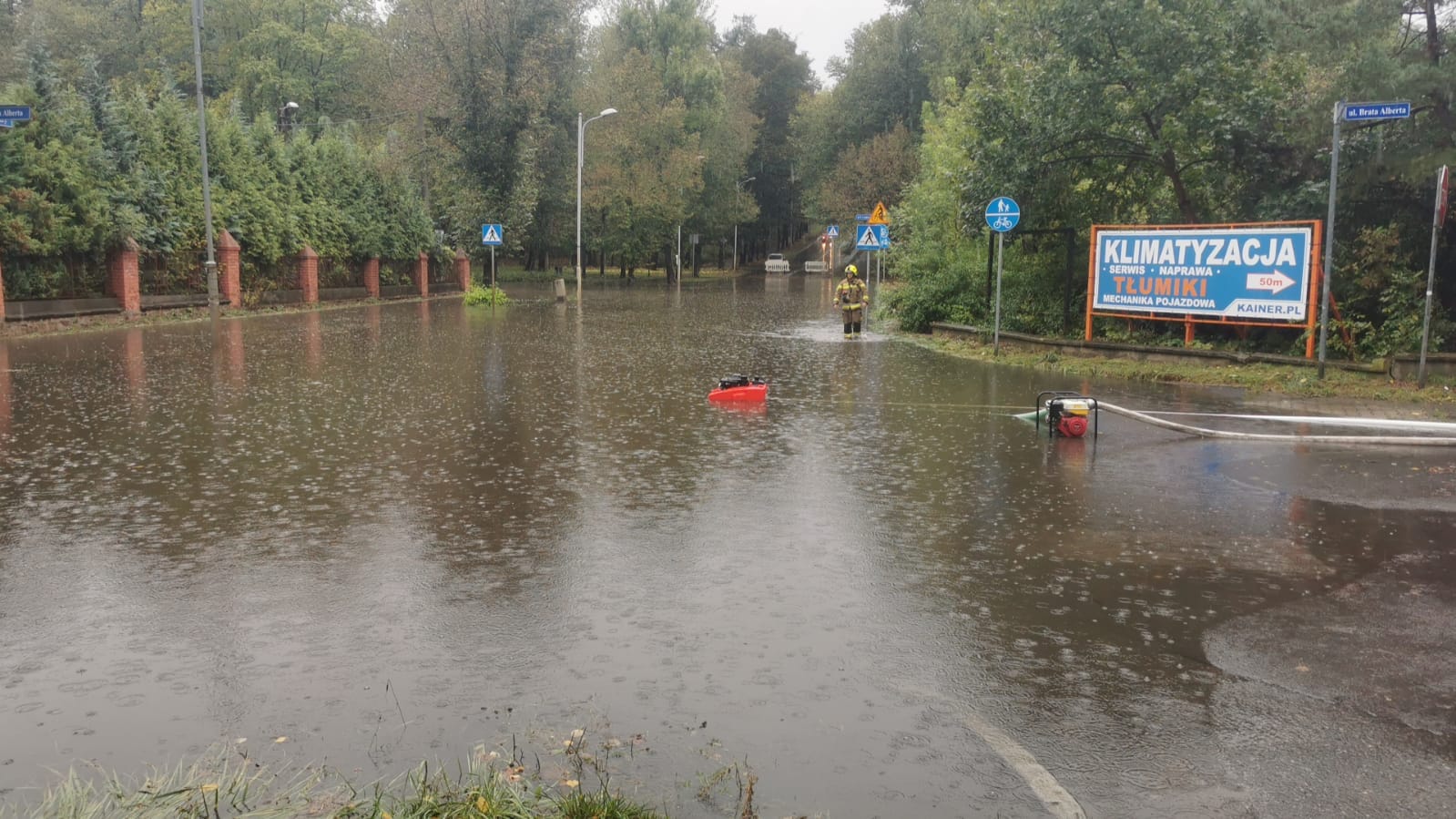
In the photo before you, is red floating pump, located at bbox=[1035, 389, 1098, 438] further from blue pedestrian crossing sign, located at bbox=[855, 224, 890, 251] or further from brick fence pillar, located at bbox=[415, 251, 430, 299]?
brick fence pillar, located at bbox=[415, 251, 430, 299]

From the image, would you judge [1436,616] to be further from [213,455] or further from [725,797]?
[213,455]

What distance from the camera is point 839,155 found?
7850 cm

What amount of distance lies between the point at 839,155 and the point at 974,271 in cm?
5499

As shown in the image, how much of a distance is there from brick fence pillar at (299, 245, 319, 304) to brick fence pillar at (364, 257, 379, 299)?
4978 mm

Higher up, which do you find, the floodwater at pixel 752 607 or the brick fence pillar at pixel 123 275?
the brick fence pillar at pixel 123 275

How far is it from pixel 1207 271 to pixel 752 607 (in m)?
14.8

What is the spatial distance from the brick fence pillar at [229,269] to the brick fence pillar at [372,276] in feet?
30.6

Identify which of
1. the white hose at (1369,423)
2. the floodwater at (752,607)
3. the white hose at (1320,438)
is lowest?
the floodwater at (752,607)

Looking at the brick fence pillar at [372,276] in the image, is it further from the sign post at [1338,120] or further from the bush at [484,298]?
the sign post at [1338,120]

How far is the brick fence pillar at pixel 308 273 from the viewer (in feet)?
128

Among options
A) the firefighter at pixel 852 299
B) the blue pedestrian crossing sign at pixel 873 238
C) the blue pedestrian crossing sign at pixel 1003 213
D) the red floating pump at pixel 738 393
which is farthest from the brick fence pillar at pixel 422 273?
the red floating pump at pixel 738 393

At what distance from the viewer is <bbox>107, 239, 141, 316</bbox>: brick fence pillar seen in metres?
29.3

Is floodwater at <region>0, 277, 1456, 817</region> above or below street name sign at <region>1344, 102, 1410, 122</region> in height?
below

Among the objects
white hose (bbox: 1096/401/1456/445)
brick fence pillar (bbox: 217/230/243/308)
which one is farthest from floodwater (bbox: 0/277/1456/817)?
brick fence pillar (bbox: 217/230/243/308)
